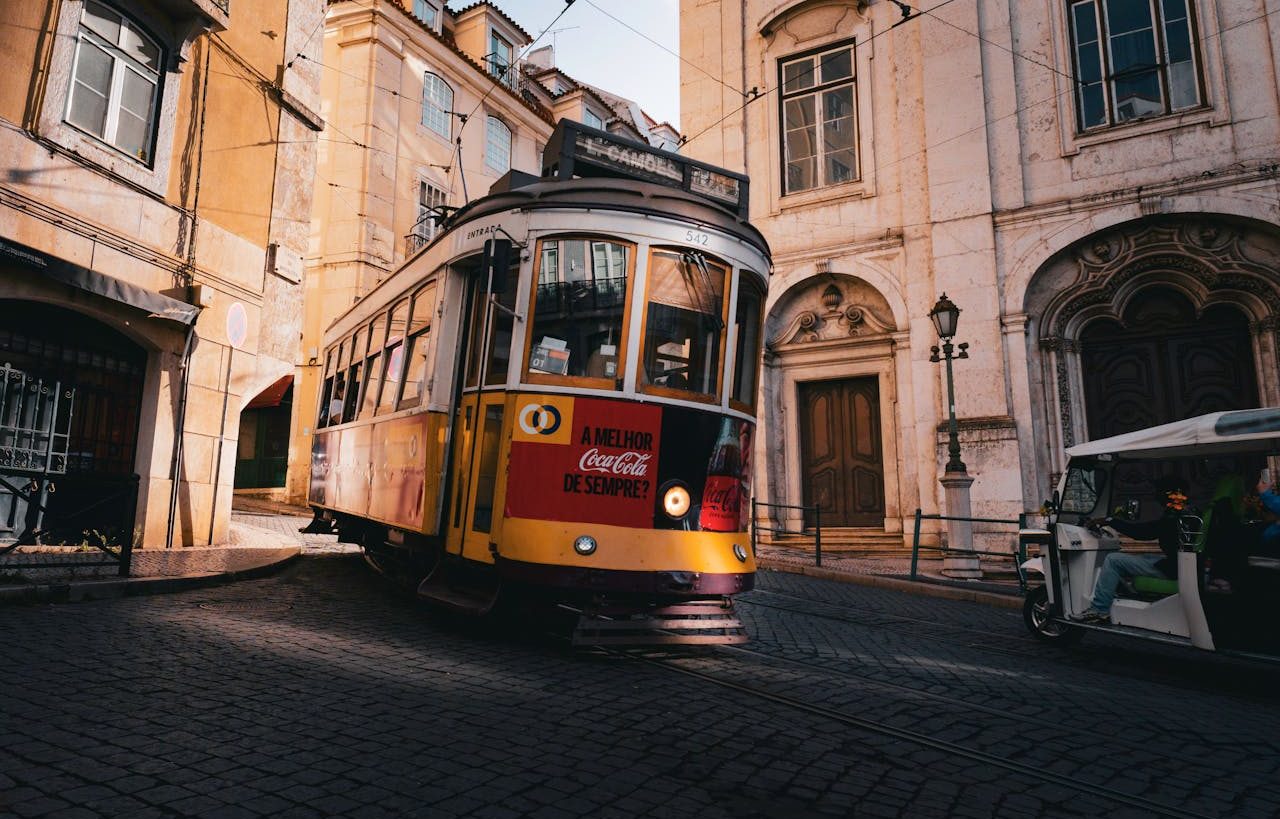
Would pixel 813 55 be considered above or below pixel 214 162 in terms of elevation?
above

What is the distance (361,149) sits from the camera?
64.8 ft

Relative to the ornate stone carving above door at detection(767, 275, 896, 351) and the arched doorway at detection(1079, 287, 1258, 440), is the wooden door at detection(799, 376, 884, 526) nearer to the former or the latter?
the ornate stone carving above door at detection(767, 275, 896, 351)

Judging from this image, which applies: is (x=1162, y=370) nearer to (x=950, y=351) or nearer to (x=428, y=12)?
(x=950, y=351)

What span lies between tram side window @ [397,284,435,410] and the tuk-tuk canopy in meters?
6.05

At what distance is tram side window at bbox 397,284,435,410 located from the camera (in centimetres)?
630

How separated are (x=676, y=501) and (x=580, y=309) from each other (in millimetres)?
1494

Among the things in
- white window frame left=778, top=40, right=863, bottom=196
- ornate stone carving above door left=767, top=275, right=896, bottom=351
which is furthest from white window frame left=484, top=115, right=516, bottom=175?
ornate stone carving above door left=767, top=275, right=896, bottom=351

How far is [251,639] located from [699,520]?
A: 3.17 meters

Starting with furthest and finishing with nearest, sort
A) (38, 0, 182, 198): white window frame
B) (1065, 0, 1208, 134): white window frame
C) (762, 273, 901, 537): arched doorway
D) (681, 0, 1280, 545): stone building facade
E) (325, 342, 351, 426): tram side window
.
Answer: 1. (762, 273, 901, 537): arched doorway
2. (1065, 0, 1208, 134): white window frame
3. (681, 0, 1280, 545): stone building facade
4. (325, 342, 351, 426): tram side window
5. (38, 0, 182, 198): white window frame

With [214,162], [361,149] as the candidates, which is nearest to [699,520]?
[214,162]

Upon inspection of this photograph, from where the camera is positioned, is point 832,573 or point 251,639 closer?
point 251,639

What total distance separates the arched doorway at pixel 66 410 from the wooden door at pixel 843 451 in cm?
1069

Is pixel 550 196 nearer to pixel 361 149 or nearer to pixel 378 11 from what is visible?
pixel 361 149

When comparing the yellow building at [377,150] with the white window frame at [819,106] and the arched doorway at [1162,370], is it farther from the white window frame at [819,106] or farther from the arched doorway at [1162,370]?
the arched doorway at [1162,370]
